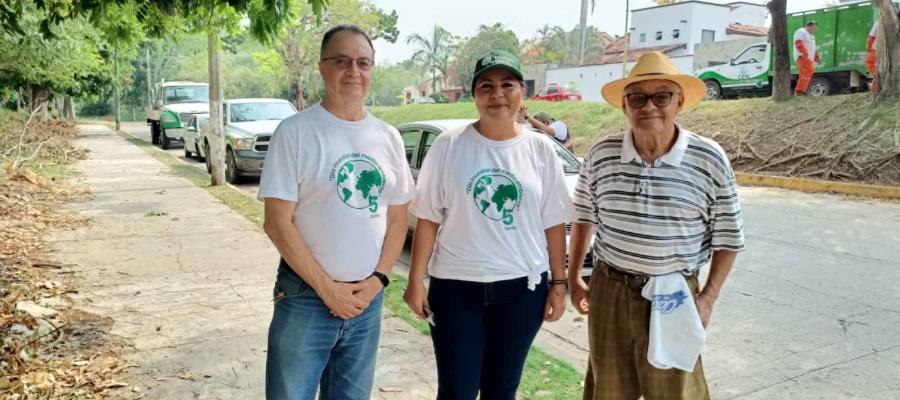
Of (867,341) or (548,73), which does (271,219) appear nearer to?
(867,341)

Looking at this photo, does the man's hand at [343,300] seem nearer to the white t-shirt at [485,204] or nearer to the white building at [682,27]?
the white t-shirt at [485,204]

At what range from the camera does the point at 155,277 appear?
5770mm

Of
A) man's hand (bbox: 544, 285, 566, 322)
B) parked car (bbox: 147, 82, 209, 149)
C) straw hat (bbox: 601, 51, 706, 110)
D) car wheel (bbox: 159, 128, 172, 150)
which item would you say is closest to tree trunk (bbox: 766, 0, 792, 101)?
straw hat (bbox: 601, 51, 706, 110)

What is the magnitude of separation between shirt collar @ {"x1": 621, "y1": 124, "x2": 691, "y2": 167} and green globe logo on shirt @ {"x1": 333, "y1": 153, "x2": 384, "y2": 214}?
0.88 m

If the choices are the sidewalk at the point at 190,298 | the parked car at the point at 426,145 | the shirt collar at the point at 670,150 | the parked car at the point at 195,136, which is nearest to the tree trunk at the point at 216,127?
the sidewalk at the point at 190,298

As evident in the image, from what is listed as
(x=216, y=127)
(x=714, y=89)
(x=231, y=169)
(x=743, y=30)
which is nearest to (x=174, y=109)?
(x=231, y=169)

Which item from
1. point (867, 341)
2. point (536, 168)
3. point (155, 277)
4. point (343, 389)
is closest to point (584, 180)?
point (536, 168)

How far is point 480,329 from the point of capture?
245cm

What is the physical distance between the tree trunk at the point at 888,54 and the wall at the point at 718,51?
17348 millimetres

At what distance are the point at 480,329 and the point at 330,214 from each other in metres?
0.72

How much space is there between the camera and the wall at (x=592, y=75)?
35562mm

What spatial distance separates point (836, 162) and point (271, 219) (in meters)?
12.9

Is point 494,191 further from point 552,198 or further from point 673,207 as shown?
point 673,207

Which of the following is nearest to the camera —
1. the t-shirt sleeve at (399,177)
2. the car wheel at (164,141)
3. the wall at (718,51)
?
the t-shirt sleeve at (399,177)
